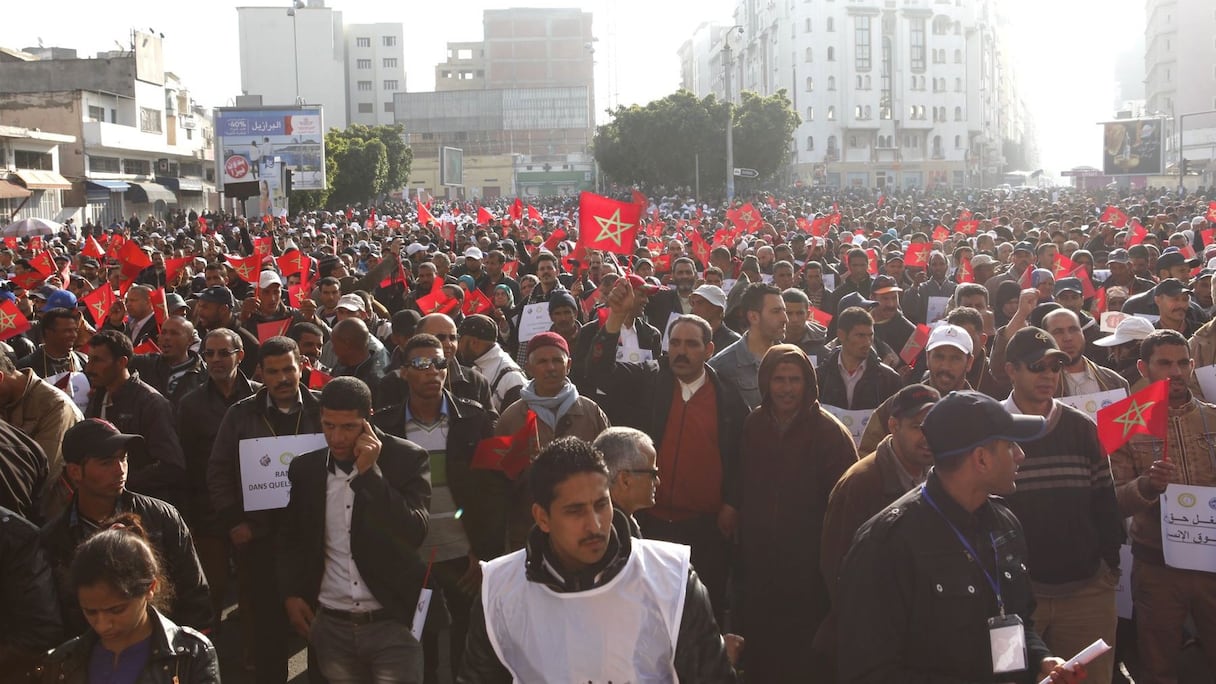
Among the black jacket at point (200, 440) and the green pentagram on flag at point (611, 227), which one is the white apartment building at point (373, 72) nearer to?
the green pentagram on flag at point (611, 227)

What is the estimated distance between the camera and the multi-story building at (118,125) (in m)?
53.5

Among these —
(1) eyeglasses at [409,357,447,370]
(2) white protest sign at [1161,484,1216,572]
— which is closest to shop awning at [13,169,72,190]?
(1) eyeglasses at [409,357,447,370]

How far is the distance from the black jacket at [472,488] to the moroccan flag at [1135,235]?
1110 cm

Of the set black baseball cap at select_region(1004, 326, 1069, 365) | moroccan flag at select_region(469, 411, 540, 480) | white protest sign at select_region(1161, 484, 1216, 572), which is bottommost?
white protest sign at select_region(1161, 484, 1216, 572)

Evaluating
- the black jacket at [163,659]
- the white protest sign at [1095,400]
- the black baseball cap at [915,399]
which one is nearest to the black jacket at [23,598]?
the black jacket at [163,659]

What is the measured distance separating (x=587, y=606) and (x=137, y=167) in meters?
62.4

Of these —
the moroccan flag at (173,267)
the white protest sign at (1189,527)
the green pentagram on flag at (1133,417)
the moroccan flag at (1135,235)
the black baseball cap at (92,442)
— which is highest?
the moroccan flag at (1135,235)

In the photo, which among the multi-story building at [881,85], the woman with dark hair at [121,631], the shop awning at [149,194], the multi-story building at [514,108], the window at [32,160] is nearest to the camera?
the woman with dark hair at [121,631]

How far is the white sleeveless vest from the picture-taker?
295 centimetres

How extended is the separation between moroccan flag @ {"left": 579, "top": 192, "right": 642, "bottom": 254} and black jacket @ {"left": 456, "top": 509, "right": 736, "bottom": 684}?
9.09 m

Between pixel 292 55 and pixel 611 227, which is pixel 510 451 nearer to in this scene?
pixel 611 227

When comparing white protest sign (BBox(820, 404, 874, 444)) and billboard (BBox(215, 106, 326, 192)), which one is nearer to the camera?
white protest sign (BBox(820, 404, 874, 444))

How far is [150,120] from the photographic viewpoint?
63.3 meters

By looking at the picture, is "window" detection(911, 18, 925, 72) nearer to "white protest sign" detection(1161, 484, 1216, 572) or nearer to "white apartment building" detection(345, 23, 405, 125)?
"white apartment building" detection(345, 23, 405, 125)
